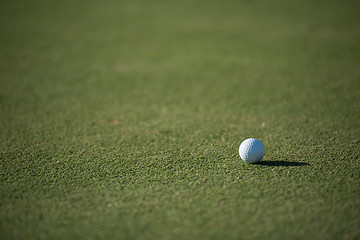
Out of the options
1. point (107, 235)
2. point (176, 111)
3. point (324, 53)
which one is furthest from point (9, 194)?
point (324, 53)

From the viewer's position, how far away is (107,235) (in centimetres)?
227

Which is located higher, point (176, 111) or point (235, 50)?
point (235, 50)

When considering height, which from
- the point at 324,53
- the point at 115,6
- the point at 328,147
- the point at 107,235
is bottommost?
→ the point at 107,235

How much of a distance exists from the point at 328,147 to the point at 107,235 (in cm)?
270

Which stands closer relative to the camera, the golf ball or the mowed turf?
the mowed turf

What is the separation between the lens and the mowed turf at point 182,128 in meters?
2.44

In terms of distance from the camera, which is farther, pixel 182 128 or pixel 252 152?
pixel 182 128

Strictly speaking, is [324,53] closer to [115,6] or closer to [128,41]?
[128,41]

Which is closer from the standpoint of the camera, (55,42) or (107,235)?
(107,235)

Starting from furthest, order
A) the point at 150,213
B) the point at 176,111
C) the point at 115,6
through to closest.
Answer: the point at 115,6
the point at 176,111
the point at 150,213

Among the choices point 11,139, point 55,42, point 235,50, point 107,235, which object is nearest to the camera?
point 107,235

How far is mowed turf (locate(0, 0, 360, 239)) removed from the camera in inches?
95.9

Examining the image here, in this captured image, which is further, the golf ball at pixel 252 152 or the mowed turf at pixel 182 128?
the golf ball at pixel 252 152

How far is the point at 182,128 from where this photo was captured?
4141mm
